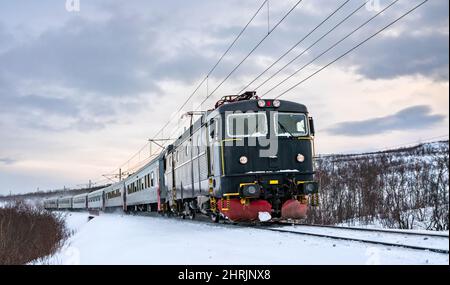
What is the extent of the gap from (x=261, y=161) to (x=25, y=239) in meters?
11.0

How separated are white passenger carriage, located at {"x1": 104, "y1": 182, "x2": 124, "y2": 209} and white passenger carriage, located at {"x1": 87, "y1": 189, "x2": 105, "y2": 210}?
6.71ft

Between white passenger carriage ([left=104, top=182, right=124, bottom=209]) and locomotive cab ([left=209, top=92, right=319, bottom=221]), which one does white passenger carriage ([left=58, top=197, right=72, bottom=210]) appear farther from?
locomotive cab ([left=209, top=92, right=319, bottom=221])

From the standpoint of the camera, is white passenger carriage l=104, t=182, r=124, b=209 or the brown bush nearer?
the brown bush

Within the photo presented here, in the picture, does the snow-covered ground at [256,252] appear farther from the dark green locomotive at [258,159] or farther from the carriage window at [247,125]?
the carriage window at [247,125]

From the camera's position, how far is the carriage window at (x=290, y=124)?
13.8 m

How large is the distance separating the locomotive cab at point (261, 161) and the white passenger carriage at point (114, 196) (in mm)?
26053

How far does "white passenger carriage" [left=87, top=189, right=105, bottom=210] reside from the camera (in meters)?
50.3

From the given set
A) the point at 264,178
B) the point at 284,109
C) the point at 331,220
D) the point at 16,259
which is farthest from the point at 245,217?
the point at 331,220

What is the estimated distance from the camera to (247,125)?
13.6 meters

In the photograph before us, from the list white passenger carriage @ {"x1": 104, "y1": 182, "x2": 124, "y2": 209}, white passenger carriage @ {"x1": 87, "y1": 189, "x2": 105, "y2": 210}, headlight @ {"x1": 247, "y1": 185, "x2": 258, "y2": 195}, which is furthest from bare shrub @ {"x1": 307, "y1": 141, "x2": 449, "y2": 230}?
white passenger carriage @ {"x1": 87, "y1": 189, "x2": 105, "y2": 210}

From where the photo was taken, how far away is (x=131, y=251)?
9.59m

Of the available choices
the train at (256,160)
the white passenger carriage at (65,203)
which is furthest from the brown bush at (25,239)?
the white passenger carriage at (65,203)
